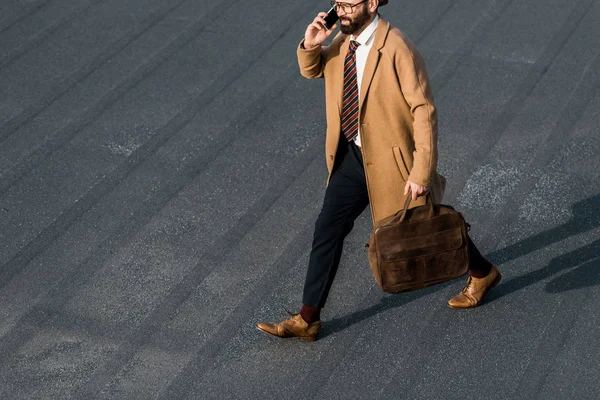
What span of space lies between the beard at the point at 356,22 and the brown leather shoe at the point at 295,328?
1.66 metres

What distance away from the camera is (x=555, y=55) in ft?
26.5

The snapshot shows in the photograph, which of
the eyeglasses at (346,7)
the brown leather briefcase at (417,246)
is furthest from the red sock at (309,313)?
the eyeglasses at (346,7)

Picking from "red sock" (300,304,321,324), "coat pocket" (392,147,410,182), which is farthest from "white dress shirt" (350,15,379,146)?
"red sock" (300,304,321,324)

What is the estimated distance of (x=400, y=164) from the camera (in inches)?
205

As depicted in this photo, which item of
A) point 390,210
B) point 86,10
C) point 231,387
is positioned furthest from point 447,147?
point 86,10

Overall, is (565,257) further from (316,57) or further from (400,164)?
(316,57)

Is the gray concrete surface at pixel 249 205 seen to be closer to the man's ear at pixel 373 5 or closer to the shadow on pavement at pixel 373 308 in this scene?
the shadow on pavement at pixel 373 308

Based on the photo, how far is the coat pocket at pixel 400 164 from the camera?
5.16 m

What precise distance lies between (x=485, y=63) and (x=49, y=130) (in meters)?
3.58

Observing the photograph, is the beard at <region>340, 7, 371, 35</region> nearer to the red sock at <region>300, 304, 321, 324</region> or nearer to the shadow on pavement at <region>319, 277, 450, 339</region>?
the red sock at <region>300, 304, 321, 324</region>

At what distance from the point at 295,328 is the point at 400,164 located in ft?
3.76

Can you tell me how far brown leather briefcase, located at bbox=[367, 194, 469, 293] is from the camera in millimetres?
5145

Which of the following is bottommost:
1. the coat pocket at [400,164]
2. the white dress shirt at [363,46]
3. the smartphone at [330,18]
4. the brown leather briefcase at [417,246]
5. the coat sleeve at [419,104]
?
the brown leather briefcase at [417,246]

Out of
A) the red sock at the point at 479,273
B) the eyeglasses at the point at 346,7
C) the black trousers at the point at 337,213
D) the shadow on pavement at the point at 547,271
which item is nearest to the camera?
the eyeglasses at the point at 346,7
